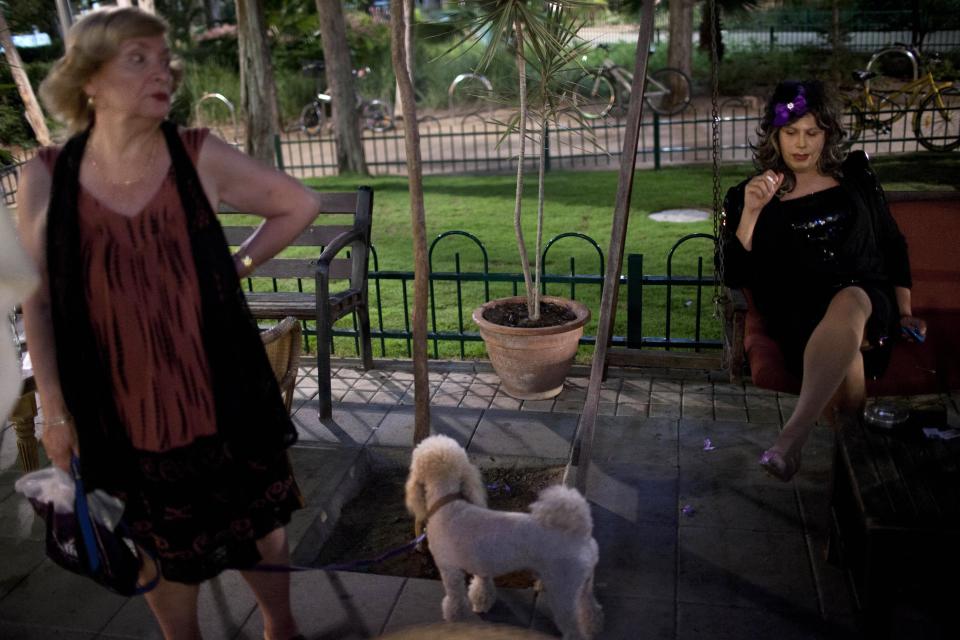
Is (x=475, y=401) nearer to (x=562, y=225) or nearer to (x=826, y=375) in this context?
(x=826, y=375)

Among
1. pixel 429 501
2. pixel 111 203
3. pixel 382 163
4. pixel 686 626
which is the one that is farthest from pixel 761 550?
pixel 382 163

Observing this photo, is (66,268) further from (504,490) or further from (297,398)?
(297,398)

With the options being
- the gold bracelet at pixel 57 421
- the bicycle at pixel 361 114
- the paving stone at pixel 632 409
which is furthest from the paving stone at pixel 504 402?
the bicycle at pixel 361 114

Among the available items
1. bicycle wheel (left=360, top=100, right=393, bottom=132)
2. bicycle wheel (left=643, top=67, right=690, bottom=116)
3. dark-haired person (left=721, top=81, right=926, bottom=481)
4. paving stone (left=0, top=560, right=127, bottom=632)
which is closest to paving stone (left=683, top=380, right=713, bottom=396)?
dark-haired person (left=721, top=81, right=926, bottom=481)

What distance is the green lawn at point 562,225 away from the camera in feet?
21.1

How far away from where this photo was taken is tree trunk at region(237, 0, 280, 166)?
11898mm

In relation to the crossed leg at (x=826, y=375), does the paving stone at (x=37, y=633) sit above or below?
below

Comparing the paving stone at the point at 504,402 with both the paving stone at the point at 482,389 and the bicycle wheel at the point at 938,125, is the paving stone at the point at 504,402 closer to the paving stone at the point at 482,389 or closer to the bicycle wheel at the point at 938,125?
the paving stone at the point at 482,389

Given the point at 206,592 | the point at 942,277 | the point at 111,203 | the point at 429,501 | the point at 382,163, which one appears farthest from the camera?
the point at 382,163

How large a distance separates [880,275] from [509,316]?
186 centimetres

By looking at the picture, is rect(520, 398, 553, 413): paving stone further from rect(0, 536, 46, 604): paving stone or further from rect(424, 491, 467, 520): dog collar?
rect(0, 536, 46, 604): paving stone

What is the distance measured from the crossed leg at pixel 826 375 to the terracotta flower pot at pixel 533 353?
4.36 ft

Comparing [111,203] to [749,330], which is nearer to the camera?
[111,203]

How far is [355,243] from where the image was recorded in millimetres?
4918
